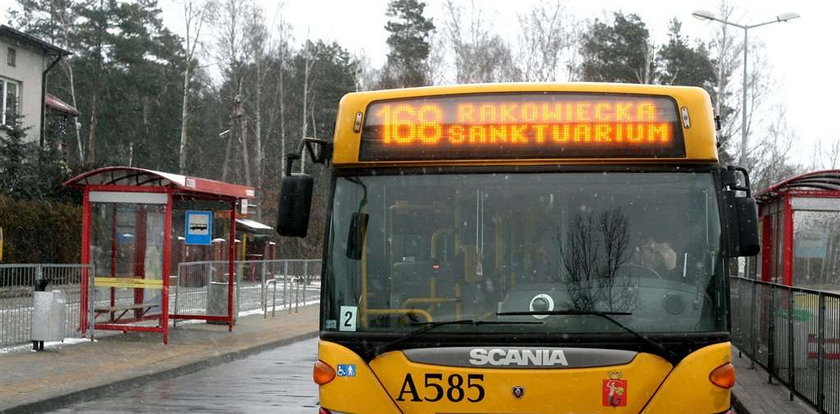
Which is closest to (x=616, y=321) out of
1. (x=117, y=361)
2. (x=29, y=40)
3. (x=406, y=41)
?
(x=117, y=361)

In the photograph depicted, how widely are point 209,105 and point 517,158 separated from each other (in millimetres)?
72803

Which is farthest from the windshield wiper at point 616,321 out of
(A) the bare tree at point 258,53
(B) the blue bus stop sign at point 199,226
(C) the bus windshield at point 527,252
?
(A) the bare tree at point 258,53

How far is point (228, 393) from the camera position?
13.0m

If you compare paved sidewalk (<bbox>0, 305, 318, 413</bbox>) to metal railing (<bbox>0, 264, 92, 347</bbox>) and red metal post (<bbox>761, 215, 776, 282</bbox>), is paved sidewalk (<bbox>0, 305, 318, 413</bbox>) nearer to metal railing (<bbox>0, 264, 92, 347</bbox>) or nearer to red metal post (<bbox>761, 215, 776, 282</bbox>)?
metal railing (<bbox>0, 264, 92, 347</bbox>)

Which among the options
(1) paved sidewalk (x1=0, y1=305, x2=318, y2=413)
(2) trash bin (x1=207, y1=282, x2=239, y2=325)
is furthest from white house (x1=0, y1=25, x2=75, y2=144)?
(1) paved sidewalk (x1=0, y1=305, x2=318, y2=413)

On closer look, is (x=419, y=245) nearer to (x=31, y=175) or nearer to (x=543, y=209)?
(x=543, y=209)

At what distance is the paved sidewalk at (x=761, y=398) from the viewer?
1123 centimetres

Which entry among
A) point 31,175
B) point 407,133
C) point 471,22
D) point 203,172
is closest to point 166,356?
point 407,133

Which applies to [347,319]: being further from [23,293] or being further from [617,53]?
[617,53]

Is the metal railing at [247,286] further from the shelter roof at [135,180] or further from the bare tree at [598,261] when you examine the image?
the bare tree at [598,261]

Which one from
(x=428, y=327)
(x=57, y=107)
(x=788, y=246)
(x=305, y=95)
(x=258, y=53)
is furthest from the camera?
(x=305, y=95)

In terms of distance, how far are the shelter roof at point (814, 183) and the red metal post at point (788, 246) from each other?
0.57 feet

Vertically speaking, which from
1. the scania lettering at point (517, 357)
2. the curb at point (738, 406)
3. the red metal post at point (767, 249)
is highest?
the red metal post at point (767, 249)

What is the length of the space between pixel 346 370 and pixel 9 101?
1499 inches
